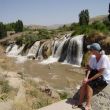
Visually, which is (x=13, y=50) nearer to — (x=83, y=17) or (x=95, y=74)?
(x=83, y=17)

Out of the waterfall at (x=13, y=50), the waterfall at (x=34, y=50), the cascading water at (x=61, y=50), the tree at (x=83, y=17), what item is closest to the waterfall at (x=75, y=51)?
the cascading water at (x=61, y=50)

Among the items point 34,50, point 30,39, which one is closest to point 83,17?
point 30,39

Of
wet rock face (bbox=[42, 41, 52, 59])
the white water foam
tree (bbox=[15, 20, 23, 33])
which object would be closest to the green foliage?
wet rock face (bbox=[42, 41, 52, 59])

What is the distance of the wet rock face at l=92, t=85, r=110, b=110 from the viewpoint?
19.8 ft

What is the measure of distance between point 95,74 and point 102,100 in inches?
23.3

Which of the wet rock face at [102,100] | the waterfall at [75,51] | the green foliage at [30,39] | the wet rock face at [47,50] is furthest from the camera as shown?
the green foliage at [30,39]

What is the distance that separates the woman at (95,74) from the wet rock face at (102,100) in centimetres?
17

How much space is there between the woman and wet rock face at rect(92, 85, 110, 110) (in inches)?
6.5

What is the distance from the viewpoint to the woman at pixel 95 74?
5.89m

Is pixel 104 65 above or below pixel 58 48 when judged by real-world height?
above

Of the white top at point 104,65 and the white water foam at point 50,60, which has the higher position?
the white top at point 104,65

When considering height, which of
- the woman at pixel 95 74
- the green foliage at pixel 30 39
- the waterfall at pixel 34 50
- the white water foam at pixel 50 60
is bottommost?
the white water foam at pixel 50 60

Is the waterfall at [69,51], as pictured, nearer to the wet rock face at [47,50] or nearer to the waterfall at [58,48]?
the waterfall at [58,48]

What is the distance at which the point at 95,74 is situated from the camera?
20.2 feet
